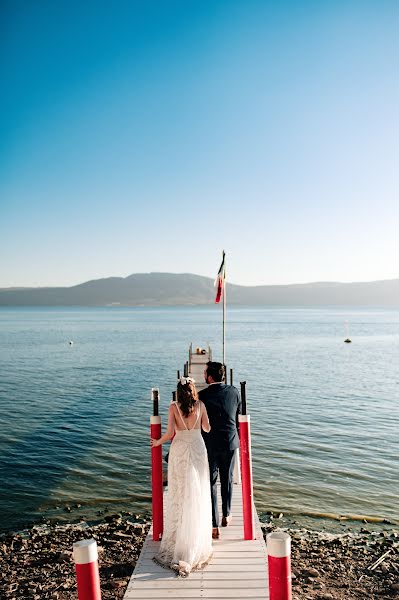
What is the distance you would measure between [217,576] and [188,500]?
3.51 feet

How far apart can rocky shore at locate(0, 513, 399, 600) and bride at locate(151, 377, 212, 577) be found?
2927mm

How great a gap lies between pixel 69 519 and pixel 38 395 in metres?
21.1

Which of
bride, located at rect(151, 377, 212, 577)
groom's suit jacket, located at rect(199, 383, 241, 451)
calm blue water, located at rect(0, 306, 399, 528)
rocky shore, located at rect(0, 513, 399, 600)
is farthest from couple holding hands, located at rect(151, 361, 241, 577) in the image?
calm blue water, located at rect(0, 306, 399, 528)

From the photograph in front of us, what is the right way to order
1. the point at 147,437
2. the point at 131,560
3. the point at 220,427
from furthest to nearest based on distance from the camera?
the point at 147,437
the point at 131,560
the point at 220,427

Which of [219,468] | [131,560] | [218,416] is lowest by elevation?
[131,560]

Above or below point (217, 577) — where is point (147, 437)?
below

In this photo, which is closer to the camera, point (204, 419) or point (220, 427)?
point (204, 419)

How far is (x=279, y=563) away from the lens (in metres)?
4.84

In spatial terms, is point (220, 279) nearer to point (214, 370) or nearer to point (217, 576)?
point (214, 370)

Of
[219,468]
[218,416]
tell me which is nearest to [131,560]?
[219,468]

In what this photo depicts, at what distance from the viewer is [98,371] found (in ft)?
154

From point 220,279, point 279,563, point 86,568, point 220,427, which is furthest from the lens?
point 220,279

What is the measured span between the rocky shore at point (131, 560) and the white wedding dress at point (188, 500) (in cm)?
289

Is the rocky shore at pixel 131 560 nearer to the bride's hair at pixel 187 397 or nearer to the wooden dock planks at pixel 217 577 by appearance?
the wooden dock planks at pixel 217 577
